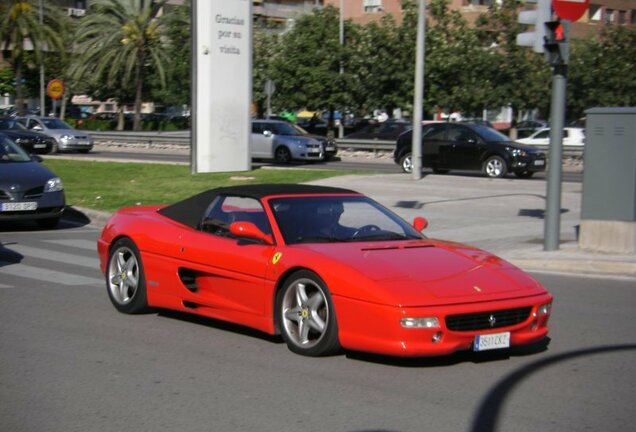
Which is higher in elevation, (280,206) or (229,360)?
(280,206)

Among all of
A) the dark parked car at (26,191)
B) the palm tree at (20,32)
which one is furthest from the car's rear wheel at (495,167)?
the palm tree at (20,32)

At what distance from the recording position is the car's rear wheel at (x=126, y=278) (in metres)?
9.15

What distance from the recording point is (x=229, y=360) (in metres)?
7.46

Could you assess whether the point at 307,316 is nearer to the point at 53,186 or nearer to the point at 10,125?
the point at 53,186

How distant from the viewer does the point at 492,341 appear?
7.05 m

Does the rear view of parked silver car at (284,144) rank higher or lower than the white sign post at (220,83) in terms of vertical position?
lower

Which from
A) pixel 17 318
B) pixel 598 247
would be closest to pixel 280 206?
pixel 17 318

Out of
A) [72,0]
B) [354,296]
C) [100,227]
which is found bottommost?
[100,227]

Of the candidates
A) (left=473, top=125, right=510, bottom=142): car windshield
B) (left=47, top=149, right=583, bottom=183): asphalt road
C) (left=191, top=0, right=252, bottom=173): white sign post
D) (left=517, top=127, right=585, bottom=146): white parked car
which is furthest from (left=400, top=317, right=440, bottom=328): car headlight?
(left=517, top=127, right=585, bottom=146): white parked car

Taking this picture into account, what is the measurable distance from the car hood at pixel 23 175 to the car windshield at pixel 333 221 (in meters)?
9.10

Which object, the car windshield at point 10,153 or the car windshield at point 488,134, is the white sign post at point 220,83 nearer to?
the car windshield at point 488,134

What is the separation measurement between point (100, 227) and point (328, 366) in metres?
11.5

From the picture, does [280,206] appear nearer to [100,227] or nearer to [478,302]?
[478,302]

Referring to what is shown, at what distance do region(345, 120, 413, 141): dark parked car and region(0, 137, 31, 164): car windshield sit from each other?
27.4 m
